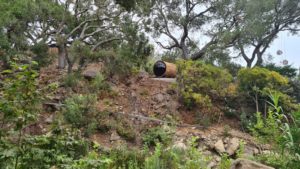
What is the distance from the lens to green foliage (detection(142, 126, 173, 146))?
736 cm

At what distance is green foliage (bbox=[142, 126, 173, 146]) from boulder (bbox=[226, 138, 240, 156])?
1.22 metres

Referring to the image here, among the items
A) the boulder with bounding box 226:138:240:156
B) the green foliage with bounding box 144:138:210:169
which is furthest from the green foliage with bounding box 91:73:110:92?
the green foliage with bounding box 144:138:210:169

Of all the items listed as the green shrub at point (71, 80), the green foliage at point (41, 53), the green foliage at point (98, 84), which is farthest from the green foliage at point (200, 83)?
Result: the green foliage at point (41, 53)

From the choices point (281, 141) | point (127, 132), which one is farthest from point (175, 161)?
point (127, 132)

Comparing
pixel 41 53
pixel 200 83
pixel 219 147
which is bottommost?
pixel 219 147

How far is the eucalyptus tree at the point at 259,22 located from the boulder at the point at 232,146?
5.00 m

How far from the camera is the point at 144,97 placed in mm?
9781

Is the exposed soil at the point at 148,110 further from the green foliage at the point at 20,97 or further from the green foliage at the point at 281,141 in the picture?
the green foliage at the point at 20,97

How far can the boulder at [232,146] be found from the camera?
24.4 ft

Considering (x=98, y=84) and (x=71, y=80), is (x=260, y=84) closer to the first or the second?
(x=98, y=84)

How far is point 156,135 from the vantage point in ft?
24.9

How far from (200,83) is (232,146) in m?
2.32

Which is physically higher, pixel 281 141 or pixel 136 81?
pixel 136 81

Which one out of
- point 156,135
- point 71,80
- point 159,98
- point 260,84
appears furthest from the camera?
point 260,84
